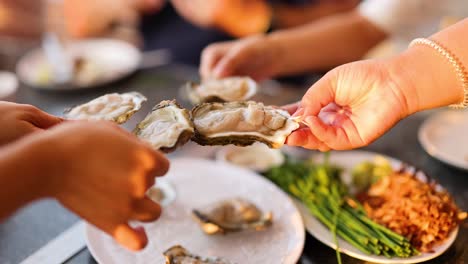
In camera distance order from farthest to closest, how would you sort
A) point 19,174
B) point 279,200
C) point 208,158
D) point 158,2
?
point 158,2
point 208,158
point 279,200
point 19,174

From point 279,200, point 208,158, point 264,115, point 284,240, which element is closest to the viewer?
point 264,115

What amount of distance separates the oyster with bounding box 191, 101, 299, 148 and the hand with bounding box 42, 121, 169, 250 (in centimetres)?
34

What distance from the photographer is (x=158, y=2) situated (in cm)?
396

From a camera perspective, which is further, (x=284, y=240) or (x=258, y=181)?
(x=258, y=181)

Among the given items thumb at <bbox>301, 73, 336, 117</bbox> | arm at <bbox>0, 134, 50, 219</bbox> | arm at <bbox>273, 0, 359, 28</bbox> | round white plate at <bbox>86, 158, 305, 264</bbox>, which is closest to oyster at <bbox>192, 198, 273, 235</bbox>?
round white plate at <bbox>86, 158, 305, 264</bbox>

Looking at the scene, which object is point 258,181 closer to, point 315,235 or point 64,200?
point 315,235

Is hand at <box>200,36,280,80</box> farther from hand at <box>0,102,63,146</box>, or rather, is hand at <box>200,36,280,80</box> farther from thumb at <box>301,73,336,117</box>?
hand at <box>0,102,63,146</box>

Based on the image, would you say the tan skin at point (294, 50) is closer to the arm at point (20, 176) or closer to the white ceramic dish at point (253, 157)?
the white ceramic dish at point (253, 157)

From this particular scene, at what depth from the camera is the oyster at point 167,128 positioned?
1.16 metres

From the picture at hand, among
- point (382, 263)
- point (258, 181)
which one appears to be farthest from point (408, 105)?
point (258, 181)

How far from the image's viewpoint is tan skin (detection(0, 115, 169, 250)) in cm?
84

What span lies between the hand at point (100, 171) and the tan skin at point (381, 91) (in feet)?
1.84

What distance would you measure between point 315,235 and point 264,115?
48cm

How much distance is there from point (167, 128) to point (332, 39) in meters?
1.36
